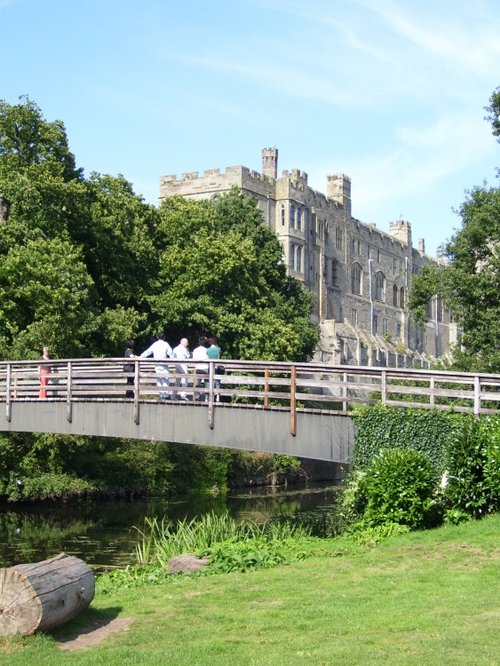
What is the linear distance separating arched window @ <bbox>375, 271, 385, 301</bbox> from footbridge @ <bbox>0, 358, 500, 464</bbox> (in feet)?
286

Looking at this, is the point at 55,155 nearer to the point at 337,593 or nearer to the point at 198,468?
the point at 198,468

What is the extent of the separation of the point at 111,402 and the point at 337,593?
1273 cm

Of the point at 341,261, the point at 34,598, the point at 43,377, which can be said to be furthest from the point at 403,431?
the point at 341,261

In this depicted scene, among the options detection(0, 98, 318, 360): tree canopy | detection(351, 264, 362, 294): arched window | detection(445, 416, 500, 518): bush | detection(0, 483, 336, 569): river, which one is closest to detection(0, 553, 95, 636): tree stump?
detection(445, 416, 500, 518): bush

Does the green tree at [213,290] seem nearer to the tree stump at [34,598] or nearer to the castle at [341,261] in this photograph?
the castle at [341,261]

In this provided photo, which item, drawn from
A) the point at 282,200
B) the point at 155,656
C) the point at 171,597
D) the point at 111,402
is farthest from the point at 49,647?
the point at 282,200

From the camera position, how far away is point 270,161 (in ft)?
297

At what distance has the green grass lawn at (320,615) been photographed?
36.6 ft

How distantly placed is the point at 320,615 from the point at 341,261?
3621 inches

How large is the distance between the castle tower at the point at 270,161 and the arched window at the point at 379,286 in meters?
27.3

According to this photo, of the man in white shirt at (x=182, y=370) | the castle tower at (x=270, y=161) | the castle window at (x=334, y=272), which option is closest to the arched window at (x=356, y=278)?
the castle window at (x=334, y=272)

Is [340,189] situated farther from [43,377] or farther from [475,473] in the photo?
[475,473]

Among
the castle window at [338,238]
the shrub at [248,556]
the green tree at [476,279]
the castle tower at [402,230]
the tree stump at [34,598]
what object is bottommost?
the shrub at [248,556]

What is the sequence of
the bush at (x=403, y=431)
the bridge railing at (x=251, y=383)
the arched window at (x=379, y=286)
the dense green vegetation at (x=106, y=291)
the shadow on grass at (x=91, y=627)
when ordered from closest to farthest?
the shadow on grass at (x=91, y=627), the bush at (x=403, y=431), the bridge railing at (x=251, y=383), the dense green vegetation at (x=106, y=291), the arched window at (x=379, y=286)
